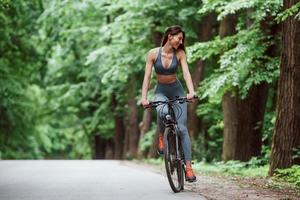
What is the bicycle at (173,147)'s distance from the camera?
26.9ft

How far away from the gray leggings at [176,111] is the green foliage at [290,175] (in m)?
2.10

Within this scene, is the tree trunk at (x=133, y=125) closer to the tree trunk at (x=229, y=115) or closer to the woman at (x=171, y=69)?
the tree trunk at (x=229, y=115)

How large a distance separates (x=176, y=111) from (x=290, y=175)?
292 cm

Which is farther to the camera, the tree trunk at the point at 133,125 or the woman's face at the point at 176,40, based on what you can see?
the tree trunk at the point at 133,125

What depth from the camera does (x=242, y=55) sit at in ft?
44.0

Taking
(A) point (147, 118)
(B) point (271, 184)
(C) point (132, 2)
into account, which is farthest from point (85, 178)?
(A) point (147, 118)

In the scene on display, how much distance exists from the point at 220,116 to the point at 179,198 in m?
13.4

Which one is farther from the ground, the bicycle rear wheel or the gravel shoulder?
the bicycle rear wheel

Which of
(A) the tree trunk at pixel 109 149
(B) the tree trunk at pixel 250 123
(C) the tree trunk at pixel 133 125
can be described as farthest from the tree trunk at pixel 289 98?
(A) the tree trunk at pixel 109 149

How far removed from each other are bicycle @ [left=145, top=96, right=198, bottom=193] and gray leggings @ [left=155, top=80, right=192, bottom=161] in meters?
0.06

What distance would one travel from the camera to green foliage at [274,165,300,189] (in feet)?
32.3

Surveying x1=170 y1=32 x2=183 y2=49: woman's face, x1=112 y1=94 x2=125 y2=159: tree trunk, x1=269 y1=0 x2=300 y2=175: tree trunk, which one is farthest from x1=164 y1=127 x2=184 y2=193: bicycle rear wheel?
x1=112 y1=94 x2=125 y2=159: tree trunk

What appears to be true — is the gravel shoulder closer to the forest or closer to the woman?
the woman

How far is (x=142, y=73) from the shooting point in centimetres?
2595
